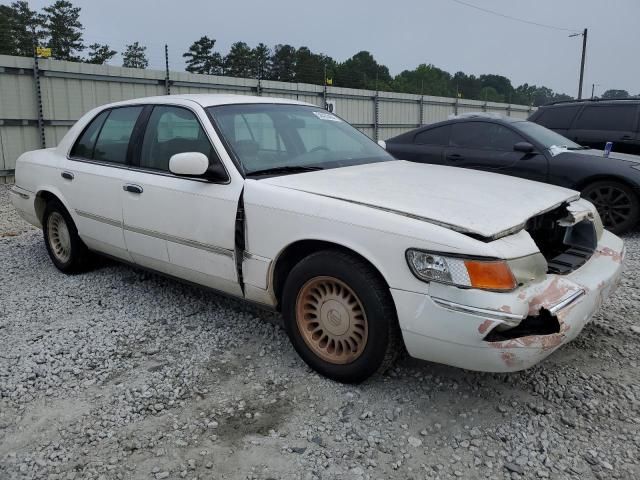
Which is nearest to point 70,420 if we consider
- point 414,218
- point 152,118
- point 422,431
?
point 422,431

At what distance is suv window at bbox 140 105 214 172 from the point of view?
A: 3.60 meters

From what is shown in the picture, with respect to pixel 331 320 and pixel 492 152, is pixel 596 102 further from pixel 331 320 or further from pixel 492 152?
pixel 331 320

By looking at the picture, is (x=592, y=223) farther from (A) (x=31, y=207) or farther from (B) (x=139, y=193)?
(A) (x=31, y=207)

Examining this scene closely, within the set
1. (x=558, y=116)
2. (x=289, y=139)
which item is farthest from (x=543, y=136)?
(x=289, y=139)

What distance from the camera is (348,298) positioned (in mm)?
2854

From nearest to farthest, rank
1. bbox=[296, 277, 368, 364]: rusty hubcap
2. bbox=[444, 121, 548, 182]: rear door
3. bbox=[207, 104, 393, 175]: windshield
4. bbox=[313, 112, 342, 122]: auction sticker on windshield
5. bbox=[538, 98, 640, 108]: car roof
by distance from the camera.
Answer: bbox=[296, 277, 368, 364]: rusty hubcap → bbox=[207, 104, 393, 175]: windshield → bbox=[313, 112, 342, 122]: auction sticker on windshield → bbox=[444, 121, 548, 182]: rear door → bbox=[538, 98, 640, 108]: car roof

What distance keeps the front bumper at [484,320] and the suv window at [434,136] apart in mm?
4887

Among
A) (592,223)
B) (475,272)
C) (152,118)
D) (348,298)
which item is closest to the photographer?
(475,272)

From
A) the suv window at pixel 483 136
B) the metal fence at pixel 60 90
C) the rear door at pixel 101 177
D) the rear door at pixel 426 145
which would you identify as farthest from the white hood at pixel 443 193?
the metal fence at pixel 60 90

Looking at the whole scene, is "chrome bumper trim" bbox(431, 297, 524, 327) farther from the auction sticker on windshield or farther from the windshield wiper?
the auction sticker on windshield

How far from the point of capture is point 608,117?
27.0 feet

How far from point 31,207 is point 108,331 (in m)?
2.01

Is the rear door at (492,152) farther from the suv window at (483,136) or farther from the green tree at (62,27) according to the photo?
the green tree at (62,27)

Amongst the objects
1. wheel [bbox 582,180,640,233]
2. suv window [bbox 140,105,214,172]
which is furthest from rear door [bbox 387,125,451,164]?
suv window [bbox 140,105,214,172]
